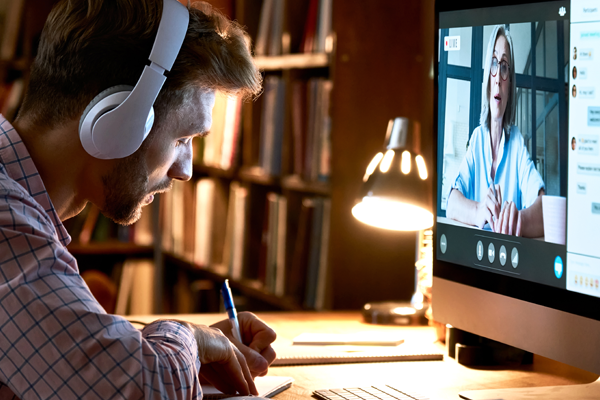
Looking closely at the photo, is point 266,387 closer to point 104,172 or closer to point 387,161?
point 104,172

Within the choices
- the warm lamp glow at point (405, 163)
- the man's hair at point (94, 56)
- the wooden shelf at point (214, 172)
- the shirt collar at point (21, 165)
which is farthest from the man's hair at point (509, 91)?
the wooden shelf at point (214, 172)

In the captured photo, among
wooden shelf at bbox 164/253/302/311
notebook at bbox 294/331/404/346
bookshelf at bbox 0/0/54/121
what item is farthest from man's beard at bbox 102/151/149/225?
bookshelf at bbox 0/0/54/121

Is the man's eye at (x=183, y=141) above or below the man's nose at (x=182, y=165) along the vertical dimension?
above

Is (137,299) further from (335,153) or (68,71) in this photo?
(68,71)

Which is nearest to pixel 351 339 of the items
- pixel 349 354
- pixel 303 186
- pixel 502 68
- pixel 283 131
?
pixel 349 354

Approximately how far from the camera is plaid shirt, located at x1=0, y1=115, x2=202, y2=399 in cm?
70

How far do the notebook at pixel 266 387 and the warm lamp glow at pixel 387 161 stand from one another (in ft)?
1.54

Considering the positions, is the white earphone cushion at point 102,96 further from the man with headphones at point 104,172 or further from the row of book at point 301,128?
the row of book at point 301,128

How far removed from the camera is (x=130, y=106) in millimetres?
864

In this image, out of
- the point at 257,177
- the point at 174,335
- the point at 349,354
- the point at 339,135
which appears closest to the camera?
the point at 174,335

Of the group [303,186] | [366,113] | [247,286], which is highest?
[366,113]

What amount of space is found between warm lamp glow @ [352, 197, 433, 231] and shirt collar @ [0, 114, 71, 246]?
26.4 inches

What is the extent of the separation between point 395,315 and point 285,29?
3.66ft

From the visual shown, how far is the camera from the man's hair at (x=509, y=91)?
98 centimetres
